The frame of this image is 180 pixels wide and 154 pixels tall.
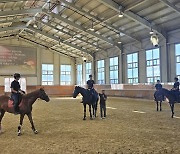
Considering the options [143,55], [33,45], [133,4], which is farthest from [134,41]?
[33,45]

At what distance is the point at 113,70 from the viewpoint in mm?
26703

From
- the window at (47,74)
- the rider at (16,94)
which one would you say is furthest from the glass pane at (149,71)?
the window at (47,74)

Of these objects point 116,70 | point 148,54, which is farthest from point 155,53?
point 116,70

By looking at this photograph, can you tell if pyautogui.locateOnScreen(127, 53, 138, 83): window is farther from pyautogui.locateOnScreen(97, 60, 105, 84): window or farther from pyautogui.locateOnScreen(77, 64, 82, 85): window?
pyautogui.locateOnScreen(77, 64, 82, 85): window

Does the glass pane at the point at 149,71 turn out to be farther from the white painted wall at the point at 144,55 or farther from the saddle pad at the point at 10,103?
the saddle pad at the point at 10,103

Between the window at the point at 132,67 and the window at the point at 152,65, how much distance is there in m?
1.70

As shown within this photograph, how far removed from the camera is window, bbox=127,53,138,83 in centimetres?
2305

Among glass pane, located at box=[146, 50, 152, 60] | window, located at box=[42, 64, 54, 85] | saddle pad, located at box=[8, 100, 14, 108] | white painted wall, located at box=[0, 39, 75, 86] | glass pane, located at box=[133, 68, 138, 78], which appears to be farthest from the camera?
window, located at box=[42, 64, 54, 85]

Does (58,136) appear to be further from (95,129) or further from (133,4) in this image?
(133,4)

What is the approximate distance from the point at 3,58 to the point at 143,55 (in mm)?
18342

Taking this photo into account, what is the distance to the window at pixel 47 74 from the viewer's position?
3419 centimetres

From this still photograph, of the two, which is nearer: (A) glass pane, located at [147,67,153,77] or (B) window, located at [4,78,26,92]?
(A) glass pane, located at [147,67,153,77]

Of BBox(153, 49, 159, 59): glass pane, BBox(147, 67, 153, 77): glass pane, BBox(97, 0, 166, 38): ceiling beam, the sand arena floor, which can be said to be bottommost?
the sand arena floor

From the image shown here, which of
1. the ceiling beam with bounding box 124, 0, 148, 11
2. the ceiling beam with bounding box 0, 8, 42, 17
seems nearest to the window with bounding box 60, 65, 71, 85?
the ceiling beam with bounding box 0, 8, 42, 17
